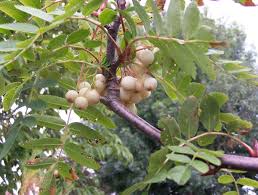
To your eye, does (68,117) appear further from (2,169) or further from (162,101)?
(162,101)

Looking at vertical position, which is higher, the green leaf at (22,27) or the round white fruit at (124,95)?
the green leaf at (22,27)

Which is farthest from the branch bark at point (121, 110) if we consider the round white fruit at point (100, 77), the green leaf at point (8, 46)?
the green leaf at point (8, 46)

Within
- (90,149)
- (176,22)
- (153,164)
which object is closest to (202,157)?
(153,164)

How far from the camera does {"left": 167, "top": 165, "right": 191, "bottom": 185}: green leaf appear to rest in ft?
1.48

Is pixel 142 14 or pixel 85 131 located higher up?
pixel 142 14

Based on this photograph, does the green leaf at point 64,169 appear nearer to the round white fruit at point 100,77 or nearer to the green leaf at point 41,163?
the green leaf at point 41,163

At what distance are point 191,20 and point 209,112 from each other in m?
0.11

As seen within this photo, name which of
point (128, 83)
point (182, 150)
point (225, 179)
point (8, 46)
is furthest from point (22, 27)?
point (225, 179)

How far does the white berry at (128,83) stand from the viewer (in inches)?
24.4

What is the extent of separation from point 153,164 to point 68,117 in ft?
0.78

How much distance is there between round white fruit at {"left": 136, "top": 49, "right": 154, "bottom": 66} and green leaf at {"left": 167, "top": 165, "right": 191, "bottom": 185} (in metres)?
0.20

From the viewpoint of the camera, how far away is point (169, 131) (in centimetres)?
55

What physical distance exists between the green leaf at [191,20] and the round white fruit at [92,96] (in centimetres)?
15

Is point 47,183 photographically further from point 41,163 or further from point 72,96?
point 72,96
